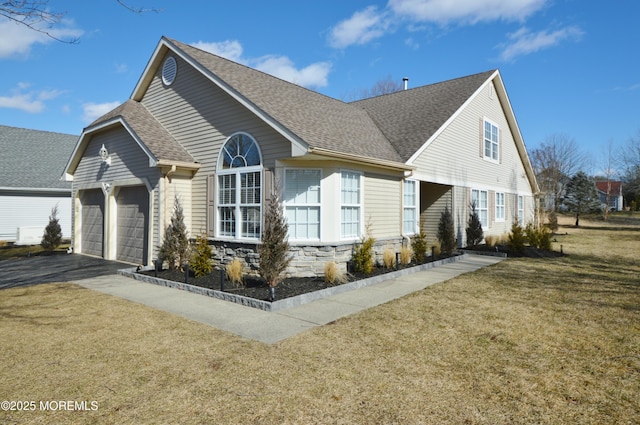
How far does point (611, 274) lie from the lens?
10.5 metres

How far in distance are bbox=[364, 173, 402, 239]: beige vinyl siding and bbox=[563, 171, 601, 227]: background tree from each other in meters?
36.3

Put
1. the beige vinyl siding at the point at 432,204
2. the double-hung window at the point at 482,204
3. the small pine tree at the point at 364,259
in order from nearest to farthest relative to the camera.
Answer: the small pine tree at the point at 364,259 < the beige vinyl siding at the point at 432,204 < the double-hung window at the point at 482,204

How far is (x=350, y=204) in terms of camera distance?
10281 mm

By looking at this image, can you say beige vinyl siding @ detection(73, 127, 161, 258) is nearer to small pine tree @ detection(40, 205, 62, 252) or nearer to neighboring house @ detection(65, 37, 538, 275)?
neighboring house @ detection(65, 37, 538, 275)

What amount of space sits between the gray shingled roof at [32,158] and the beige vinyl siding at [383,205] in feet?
63.1

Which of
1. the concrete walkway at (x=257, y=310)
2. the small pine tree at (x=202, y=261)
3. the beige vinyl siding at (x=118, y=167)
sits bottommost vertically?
the concrete walkway at (x=257, y=310)

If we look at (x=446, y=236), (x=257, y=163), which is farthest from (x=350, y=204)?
(x=446, y=236)

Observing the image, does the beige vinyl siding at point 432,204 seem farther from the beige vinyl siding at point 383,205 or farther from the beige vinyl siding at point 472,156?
the beige vinyl siding at point 383,205

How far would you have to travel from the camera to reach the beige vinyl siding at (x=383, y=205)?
10930mm

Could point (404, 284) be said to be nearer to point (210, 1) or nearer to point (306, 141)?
point (306, 141)

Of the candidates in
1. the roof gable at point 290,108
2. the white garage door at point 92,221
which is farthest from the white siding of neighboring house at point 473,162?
the white garage door at point 92,221

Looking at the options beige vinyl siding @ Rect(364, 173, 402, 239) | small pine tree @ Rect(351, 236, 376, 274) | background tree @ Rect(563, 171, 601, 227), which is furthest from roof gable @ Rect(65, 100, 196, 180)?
background tree @ Rect(563, 171, 601, 227)

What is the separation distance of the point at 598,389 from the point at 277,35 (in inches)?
779

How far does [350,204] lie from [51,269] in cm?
940
